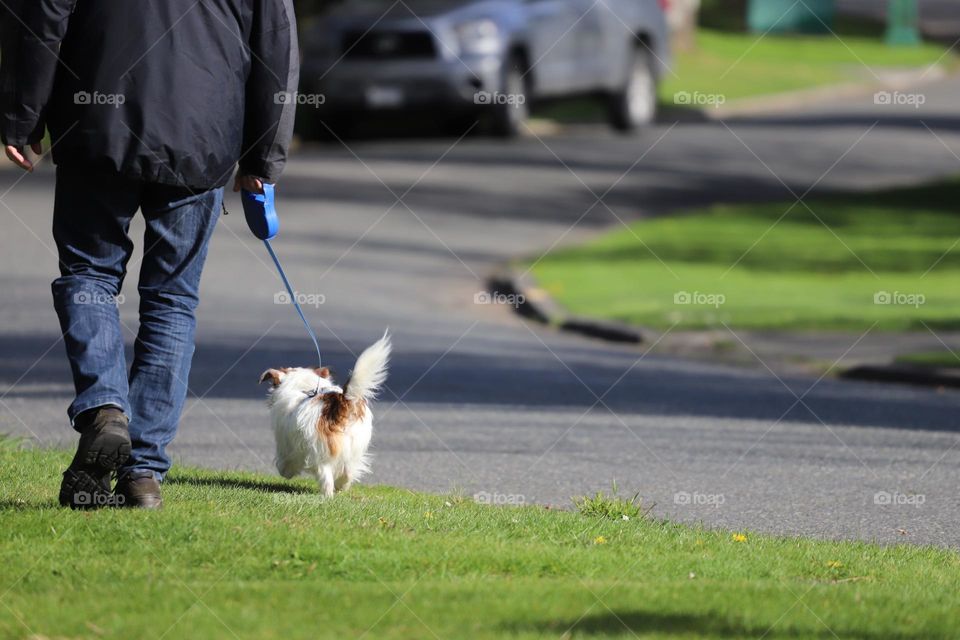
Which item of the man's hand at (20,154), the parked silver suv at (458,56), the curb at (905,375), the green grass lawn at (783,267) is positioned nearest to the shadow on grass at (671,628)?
the man's hand at (20,154)

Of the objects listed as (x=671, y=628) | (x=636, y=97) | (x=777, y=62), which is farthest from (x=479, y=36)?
(x=671, y=628)

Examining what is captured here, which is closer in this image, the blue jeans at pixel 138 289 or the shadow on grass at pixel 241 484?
the blue jeans at pixel 138 289

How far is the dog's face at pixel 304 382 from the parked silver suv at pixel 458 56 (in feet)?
52.7

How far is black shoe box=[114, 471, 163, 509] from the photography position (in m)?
5.74

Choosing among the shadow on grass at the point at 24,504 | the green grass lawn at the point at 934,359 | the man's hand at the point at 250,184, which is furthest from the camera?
the green grass lawn at the point at 934,359

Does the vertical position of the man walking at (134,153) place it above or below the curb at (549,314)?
above

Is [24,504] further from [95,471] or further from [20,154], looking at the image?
[20,154]

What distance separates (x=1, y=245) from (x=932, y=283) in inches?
367

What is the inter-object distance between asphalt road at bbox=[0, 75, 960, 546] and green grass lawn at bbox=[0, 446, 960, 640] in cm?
98

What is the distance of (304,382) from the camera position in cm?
654

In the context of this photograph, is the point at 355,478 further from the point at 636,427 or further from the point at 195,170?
the point at 636,427

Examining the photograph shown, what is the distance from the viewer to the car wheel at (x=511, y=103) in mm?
22891

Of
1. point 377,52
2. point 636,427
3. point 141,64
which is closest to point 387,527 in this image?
point 141,64

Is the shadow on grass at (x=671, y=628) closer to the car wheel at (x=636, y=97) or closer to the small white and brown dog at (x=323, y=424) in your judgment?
the small white and brown dog at (x=323, y=424)
